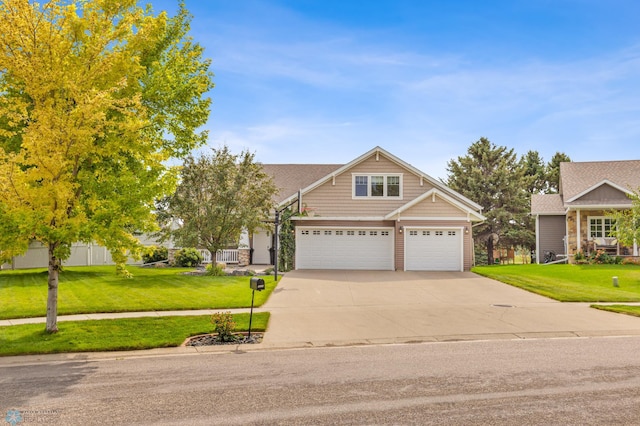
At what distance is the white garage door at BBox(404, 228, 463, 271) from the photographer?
26292 mm

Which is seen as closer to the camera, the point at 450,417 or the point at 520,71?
the point at 450,417

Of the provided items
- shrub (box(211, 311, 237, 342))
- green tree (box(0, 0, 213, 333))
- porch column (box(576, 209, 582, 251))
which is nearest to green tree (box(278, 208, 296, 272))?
green tree (box(0, 0, 213, 333))

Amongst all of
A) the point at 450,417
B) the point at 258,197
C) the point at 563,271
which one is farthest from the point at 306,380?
the point at 563,271

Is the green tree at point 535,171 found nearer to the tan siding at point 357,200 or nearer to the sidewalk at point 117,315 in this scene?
the tan siding at point 357,200

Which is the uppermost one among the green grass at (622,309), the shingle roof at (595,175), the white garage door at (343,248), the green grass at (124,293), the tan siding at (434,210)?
the shingle roof at (595,175)

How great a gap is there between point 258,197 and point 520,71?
13.2 meters

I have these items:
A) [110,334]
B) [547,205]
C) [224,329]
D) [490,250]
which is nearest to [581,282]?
[547,205]

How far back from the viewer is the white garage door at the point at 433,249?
86.3 feet

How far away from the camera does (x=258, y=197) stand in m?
25.5

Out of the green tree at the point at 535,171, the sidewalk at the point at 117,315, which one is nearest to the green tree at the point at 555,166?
the green tree at the point at 535,171

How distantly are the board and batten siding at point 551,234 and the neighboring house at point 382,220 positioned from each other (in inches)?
411

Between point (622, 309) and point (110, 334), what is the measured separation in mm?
13658

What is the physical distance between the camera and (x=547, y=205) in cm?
3594

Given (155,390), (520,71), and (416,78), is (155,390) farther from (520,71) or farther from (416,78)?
(520,71)
